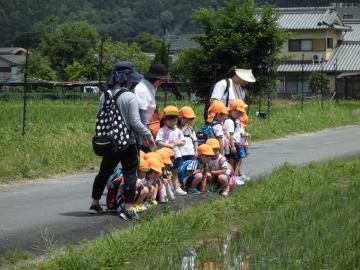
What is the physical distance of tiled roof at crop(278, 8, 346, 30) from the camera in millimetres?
63259

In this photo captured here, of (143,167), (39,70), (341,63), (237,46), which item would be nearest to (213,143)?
(143,167)

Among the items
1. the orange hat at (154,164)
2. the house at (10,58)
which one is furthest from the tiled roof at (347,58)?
the orange hat at (154,164)

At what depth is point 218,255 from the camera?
6.80 meters

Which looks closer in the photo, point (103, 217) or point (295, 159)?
point (103, 217)

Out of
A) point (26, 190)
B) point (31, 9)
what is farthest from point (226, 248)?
point (31, 9)

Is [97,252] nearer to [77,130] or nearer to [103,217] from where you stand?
[103,217]

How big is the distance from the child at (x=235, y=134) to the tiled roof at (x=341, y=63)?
166 ft

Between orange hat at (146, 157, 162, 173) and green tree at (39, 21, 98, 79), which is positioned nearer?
orange hat at (146, 157, 162, 173)

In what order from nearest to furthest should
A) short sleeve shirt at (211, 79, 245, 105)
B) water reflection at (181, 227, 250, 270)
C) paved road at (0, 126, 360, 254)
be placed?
water reflection at (181, 227, 250, 270) → paved road at (0, 126, 360, 254) → short sleeve shirt at (211, 79, 245, 105)

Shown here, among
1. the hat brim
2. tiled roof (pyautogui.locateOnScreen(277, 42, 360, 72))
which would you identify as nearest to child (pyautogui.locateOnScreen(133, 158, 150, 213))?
the hat brim

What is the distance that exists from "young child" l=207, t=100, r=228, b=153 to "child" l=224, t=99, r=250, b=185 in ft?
0.47

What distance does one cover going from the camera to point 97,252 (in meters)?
6.77

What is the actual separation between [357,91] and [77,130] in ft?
151

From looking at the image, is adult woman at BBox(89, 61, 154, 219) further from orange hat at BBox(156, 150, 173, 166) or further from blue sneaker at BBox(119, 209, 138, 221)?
orange hat at BBox(156, 150, 173, 166)
